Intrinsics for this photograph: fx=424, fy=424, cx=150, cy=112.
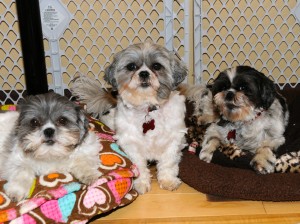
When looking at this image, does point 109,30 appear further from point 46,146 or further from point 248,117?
point 46,146

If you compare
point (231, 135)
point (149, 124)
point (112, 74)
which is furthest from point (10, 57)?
point (231, 135)

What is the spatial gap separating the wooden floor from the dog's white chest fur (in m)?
0.39

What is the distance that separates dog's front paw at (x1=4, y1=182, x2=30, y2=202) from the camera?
2.59m

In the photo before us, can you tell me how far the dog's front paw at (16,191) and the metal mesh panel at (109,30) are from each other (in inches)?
76.4

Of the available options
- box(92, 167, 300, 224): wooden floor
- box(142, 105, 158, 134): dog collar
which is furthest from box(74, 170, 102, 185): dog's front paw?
box(142, 105, 158, 134): dog collar

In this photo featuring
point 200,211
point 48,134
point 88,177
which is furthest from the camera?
point 200,211

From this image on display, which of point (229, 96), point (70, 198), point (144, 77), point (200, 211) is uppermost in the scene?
point (144, 77)

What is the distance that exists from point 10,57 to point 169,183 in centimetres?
232

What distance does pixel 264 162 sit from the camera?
3.08 m

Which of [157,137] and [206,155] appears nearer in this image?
[157,137]

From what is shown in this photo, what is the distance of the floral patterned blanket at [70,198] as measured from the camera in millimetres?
2521

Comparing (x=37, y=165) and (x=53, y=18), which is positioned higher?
(x=53, y=18)

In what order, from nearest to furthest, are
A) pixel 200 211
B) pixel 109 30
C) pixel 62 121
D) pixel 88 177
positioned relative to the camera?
pixel 62 121, pixel 88 177, pixel 200 211, pixel 109 30

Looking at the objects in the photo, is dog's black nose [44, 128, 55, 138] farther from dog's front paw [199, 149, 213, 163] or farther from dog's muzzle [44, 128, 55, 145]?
dog's front paw [199, 149, 213, 163]
